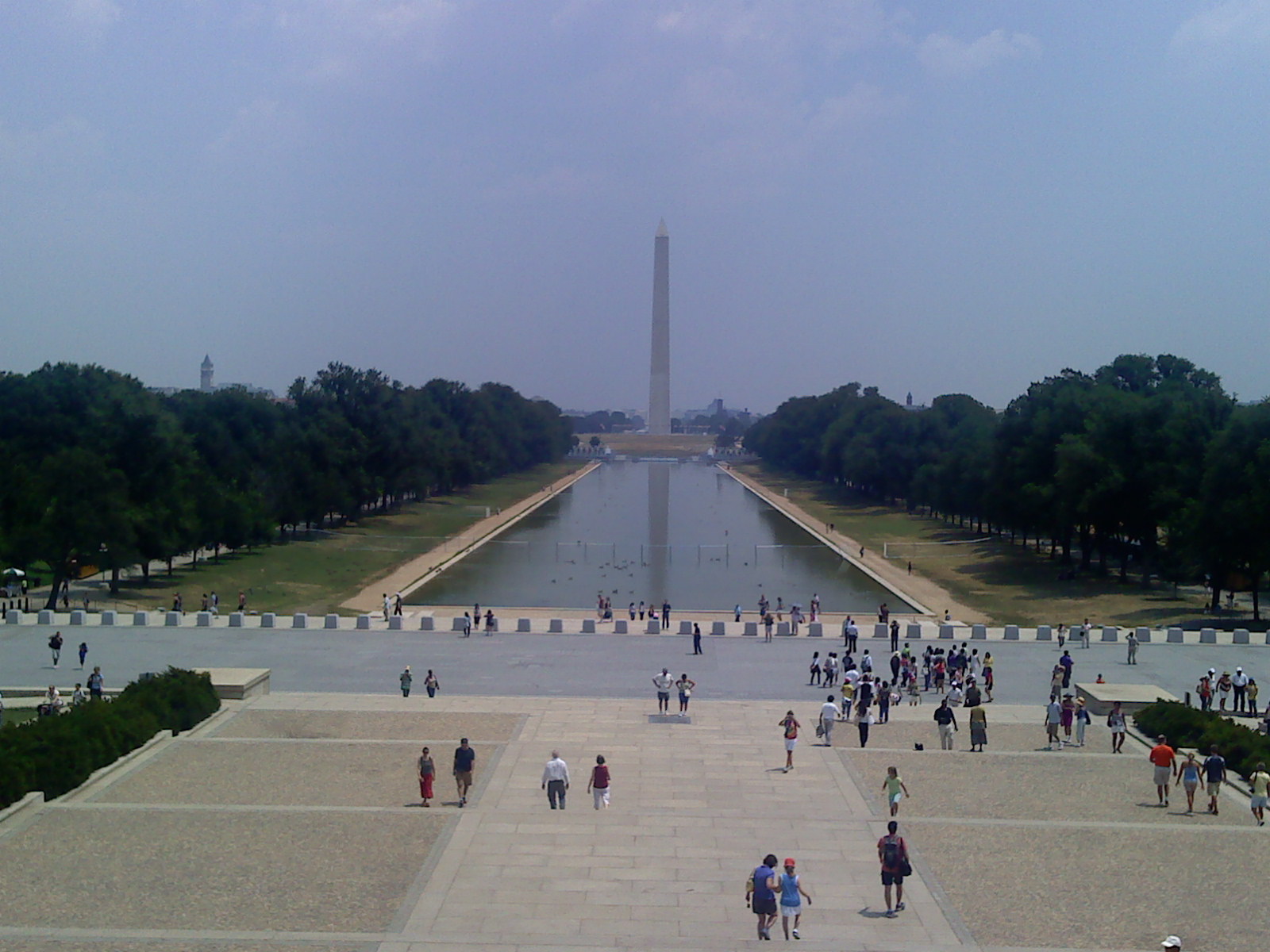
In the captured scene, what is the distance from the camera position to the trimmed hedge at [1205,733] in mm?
18406

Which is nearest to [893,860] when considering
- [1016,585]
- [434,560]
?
[1016,585]

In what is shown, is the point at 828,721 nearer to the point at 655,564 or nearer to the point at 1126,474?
the point at 1126,474

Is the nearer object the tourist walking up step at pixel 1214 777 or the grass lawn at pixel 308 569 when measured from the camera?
the tourist walking up step at pixel 1214 777

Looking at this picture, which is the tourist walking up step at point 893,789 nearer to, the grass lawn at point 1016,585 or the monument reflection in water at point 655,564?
the grass lawn at point 1016,585

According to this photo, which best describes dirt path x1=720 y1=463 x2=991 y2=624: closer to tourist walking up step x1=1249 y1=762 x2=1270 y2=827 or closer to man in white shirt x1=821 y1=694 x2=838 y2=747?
man in white shirt x1=821 y1=694 x2=838 y2=747

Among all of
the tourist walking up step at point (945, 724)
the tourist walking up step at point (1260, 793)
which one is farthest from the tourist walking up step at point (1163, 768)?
the tourist walking up step at point (945, 724)

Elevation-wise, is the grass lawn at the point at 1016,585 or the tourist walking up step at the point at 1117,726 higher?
the tourist walking up step at the point at 1117,726

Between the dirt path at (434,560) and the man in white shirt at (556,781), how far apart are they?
2476 centimetres

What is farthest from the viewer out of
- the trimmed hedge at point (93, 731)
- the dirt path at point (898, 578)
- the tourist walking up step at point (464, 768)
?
the dirt path at point (898, 578)

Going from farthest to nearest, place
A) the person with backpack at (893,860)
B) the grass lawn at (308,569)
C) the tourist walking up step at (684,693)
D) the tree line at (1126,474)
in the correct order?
the grass lawn at (308,569)
the tree line at (1126,474)
the tourist walking up step at (684,693)
the person with backpack at (893,860)

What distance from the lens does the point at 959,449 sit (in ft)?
235

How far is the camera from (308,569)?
52062 mm

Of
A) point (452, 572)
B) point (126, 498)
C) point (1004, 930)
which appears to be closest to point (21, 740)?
point (1004, 930)

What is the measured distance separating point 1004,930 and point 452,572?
40037 mm
